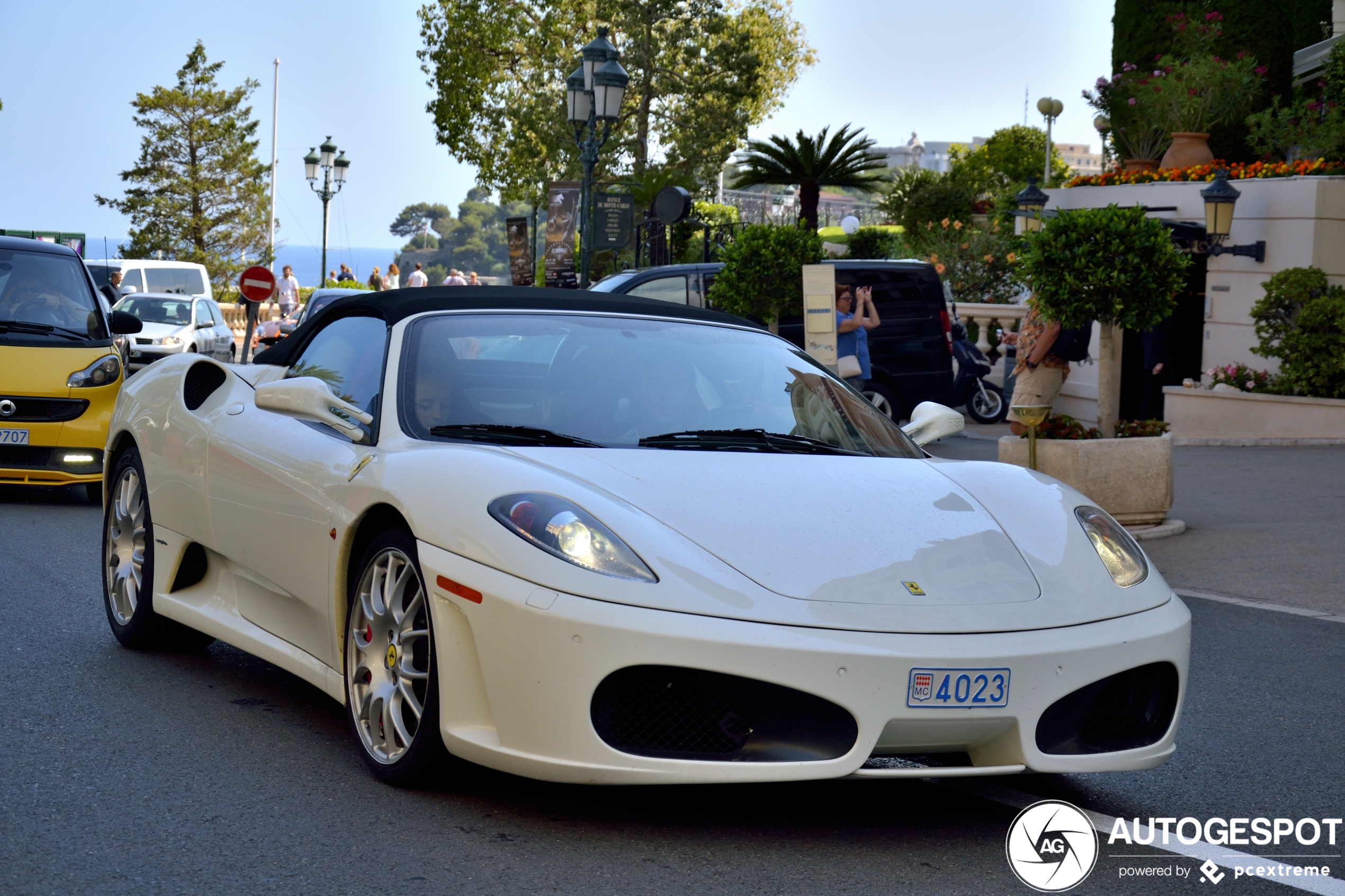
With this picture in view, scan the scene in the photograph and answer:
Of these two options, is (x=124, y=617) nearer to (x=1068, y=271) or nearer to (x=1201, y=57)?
(x=1068, y=271)

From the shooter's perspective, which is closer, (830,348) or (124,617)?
(124,617)

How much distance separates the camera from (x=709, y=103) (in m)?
47.9

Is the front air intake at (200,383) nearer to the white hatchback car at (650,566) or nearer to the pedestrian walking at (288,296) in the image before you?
the white hatchback car at (650,566)

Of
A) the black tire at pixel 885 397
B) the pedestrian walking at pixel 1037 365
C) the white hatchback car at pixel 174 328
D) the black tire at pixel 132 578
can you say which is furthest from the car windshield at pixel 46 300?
the white hatchback car at pixel 174 328

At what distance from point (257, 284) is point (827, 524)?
21.7 metres

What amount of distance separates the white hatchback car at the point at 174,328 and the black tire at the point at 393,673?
2266cm

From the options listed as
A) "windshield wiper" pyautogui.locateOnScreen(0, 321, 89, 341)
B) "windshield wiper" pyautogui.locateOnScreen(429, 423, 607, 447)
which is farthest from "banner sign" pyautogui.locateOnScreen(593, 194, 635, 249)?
"windshield wiper" pyautogui.locateOnScreen(429, 423, 607, 447)

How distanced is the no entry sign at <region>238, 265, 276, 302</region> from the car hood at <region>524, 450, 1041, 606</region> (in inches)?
822

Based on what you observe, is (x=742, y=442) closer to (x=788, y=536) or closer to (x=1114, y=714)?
(x=788, y=536)

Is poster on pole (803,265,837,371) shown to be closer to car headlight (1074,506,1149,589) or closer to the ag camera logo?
car headlight (1074,506,1149,589)

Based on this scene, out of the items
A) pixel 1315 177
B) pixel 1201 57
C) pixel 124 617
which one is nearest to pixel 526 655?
pixel 124 617

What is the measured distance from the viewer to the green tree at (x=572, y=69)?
46.0 meters

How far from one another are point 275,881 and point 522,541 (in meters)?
0.95

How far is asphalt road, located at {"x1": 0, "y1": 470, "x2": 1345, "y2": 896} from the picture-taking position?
11.6 feet
